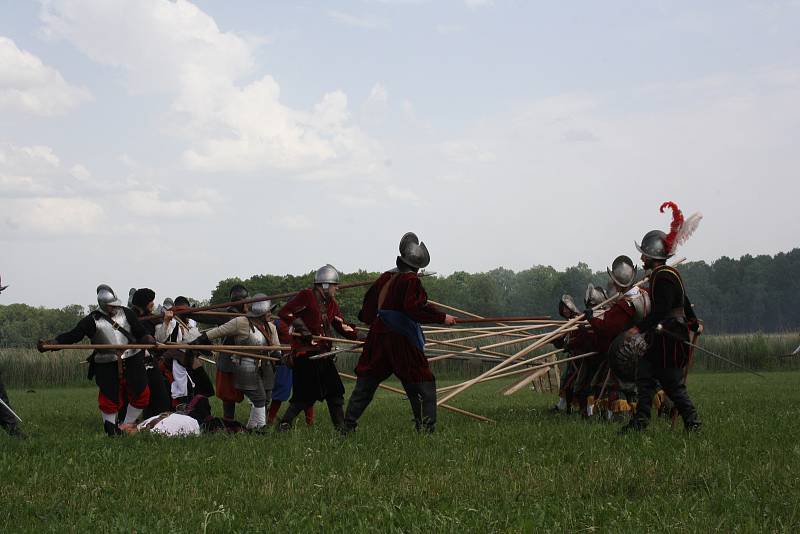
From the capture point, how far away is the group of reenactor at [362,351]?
9.35m

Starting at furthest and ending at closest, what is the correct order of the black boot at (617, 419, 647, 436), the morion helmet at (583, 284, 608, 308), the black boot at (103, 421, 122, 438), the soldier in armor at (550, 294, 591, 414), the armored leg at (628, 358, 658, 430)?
the morion helmet at (583, 284, 608, 308) → the soldier in armor at (550, 294, 591, 414) → the black boot at (103, 421, 122, 438) → the armored leg at (628, 358, 658, 430) → the black boot at (617, 419, 647, 436)

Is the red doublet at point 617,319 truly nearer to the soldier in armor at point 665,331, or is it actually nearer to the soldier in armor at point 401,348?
the soldier in armor at point 665,331

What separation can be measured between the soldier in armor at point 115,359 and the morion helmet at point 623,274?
5198 millimetres

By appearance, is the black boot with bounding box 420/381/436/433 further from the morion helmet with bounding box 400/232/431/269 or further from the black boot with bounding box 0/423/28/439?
the black boot with bounding box 0/423/28/439

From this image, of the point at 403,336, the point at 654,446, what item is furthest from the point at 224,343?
the point at 654,446

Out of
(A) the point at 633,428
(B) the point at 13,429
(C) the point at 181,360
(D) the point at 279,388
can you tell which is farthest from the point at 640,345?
(B) the point at 13,429

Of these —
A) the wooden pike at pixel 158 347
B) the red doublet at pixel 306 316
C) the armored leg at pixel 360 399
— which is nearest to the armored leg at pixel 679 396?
the armored leg at pixel 360 399

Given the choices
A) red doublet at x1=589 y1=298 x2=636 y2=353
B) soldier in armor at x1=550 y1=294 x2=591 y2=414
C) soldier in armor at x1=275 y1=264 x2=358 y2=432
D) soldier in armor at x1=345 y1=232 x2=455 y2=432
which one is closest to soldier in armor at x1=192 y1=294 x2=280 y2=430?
→ soldier in armor at x1=275 y1=264 x2=358 y2=432

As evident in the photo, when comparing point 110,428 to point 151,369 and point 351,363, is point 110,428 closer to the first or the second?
point 151,369

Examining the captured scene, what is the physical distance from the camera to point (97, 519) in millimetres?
5582

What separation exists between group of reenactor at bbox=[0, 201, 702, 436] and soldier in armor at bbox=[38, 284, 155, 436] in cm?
1

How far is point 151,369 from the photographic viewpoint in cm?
1173

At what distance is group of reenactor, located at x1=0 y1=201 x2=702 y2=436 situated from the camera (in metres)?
9.35

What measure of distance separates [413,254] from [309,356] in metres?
2.01
